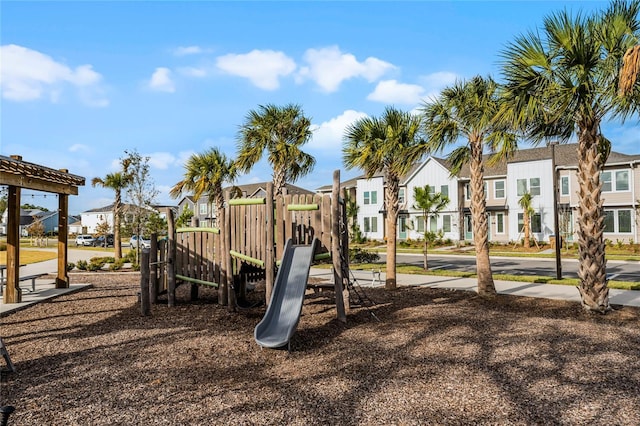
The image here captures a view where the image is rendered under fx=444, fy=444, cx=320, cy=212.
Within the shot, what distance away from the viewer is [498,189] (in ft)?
121

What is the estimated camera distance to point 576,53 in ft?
30.2

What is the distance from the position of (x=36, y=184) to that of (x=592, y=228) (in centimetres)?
1388

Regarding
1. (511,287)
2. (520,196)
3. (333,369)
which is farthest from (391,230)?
(520,196)

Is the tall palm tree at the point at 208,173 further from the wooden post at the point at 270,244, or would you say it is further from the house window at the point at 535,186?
the house window at the point at 535,186

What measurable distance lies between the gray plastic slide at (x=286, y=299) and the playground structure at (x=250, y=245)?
49 cm

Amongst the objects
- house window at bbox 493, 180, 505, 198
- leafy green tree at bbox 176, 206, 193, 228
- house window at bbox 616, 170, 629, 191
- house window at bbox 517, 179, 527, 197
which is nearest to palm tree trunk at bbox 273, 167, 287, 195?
leafy green tree at bbox 176, 206, 193, 228

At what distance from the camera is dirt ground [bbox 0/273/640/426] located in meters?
4.68

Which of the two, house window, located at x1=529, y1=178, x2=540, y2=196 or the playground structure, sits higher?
house window, located at x1=529, y1=178, x2=540, y2=196

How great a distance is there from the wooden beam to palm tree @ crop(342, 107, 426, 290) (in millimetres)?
8962

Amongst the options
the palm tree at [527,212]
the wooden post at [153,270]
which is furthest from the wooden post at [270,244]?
the palm tree at [527,212]

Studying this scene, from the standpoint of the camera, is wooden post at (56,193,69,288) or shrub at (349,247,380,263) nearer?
wooden post at (56,193,69,288)

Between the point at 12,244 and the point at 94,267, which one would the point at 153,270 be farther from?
the point at 94,267

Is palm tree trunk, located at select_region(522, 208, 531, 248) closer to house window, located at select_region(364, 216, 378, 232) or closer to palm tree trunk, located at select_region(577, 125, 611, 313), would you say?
house window, located at select_region(364, 216, 378, 232)

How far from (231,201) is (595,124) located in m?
8.16
